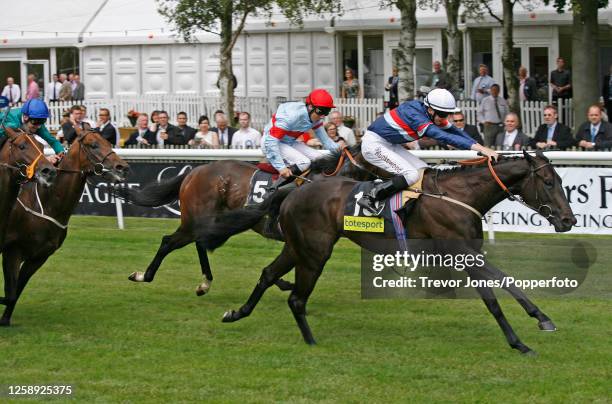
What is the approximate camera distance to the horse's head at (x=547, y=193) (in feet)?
24.9

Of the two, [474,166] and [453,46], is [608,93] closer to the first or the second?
[453,46]

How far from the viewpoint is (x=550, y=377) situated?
6.75 meters

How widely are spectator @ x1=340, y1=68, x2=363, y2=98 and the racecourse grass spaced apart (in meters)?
9.87

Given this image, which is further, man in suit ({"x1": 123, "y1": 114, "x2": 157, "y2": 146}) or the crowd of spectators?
the crowd of spectators

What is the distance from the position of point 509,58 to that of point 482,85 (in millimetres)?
839

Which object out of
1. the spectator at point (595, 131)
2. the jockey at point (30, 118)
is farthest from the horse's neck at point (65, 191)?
the spectator at point (595, 131)

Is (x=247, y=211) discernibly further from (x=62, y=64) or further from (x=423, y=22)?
(x=62, y=64)

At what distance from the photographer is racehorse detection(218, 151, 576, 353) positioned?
763cm

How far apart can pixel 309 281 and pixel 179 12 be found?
1252 centimetres

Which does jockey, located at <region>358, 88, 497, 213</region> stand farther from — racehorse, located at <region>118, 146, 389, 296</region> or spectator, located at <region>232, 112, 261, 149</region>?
spectator, located at <region>232, 112, 261, 149</region>

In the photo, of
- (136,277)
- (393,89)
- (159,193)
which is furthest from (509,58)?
(136,277)

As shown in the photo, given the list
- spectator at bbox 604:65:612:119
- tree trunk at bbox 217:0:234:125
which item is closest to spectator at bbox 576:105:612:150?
spectator at bbox 604:65:612:119

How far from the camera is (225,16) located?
1944 centimetres

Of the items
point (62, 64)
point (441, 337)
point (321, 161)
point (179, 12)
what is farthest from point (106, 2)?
point (441, 337)
